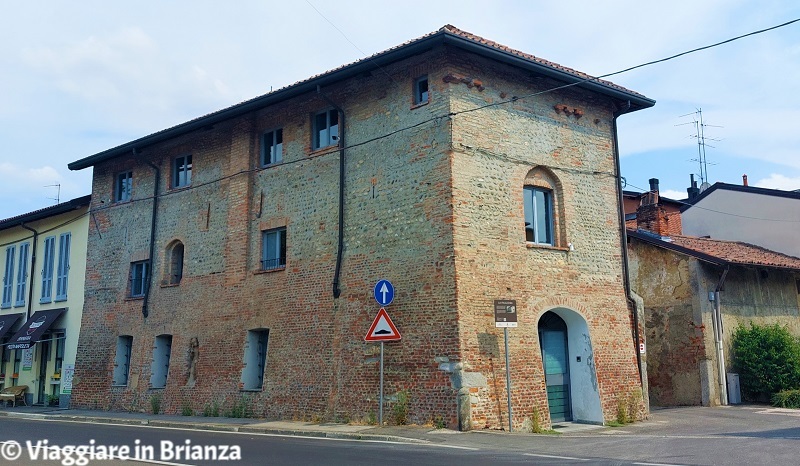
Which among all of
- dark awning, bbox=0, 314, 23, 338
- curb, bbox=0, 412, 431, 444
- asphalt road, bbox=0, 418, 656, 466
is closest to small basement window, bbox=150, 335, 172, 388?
curb, bbox=0, 412, 431, 444

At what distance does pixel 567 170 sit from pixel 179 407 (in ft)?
39.7

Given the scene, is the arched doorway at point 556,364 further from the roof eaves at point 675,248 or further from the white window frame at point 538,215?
the roof eaves at point 675,248

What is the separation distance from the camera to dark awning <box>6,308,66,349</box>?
81.7 feet

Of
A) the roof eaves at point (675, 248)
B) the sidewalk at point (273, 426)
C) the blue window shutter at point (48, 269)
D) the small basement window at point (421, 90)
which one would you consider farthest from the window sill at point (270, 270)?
the blue window shutter at point (48, 269)

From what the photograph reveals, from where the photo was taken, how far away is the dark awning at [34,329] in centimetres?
2490

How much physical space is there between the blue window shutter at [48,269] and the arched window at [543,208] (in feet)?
60.0

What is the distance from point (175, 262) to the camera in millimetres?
22203

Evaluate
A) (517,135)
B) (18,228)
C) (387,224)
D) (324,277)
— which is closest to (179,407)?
(324,277)

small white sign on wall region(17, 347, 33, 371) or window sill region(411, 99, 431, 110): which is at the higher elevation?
window sill region(411, 99, 431, 110)

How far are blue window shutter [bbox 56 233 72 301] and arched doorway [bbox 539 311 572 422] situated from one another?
1733cm

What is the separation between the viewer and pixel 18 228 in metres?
28.9

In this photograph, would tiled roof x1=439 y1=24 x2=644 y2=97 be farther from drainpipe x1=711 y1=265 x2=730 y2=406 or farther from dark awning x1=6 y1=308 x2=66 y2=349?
dark awning x1=6 y1=308 x2=66 y2=349

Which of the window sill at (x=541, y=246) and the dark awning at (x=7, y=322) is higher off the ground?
the window sill at (x=541, y=246)

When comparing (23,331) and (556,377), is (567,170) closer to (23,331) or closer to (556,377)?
(556,377)
